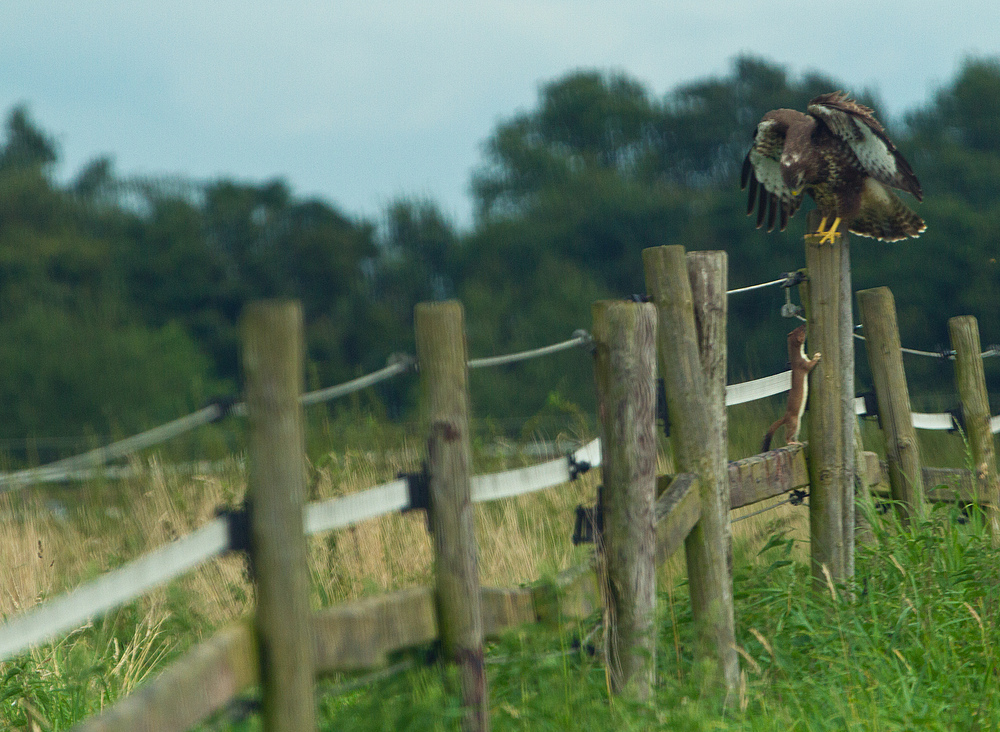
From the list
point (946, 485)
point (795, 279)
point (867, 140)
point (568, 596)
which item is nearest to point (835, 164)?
point (867, 140)

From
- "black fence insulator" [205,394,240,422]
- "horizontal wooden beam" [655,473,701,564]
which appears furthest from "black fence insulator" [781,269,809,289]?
"black fence insulator" [205,394,240,422]

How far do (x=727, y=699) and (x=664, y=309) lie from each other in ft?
3.92

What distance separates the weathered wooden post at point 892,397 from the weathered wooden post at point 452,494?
285 cm

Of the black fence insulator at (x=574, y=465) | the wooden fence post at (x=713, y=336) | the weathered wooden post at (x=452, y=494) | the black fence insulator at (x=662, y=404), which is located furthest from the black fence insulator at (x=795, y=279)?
the weathered wooden post at (x=452, y=494)

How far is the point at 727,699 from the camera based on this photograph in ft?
10.1

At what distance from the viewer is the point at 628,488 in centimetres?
294

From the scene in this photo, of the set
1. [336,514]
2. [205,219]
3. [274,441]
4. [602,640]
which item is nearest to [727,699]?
[602,640]

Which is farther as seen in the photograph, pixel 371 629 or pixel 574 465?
pixel 574 465

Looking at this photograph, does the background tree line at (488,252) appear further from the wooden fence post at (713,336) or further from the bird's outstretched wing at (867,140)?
the wooden fence post at (713,336)

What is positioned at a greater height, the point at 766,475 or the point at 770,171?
the point at 770,171

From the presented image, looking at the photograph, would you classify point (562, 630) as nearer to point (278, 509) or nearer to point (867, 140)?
point (278, 509)

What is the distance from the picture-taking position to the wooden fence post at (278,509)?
1976 mm

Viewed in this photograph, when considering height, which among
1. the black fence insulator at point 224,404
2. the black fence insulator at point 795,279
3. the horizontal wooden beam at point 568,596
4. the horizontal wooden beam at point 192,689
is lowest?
the horizontal wooden beam at point 568,596

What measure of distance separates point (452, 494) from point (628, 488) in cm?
71
